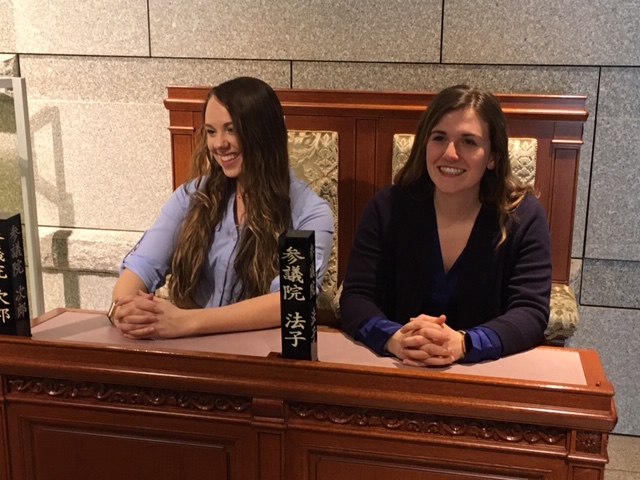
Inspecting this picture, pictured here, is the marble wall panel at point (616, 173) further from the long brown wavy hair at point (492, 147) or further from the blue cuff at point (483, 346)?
the blue cuff at point (483, 346)

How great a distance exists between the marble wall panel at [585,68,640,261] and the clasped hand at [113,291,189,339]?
6.63 ft

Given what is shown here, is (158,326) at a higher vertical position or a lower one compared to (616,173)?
lower

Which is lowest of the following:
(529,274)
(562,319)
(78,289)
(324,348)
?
(78,289)

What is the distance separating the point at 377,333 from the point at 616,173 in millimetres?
1761

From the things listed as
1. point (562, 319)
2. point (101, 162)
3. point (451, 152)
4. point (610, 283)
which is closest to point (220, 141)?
point (451, 152)

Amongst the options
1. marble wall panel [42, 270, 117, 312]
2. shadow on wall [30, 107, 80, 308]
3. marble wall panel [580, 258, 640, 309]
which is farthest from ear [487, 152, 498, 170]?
shadow on wall [30, 107, 80, 308]

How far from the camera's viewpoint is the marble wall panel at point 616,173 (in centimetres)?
290

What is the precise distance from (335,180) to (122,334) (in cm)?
141

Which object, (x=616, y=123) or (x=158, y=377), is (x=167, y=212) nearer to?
(x=158, y=377)

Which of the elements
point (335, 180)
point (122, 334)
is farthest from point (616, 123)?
point (122, 334)

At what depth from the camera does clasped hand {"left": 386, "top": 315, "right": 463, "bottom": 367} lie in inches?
61.3

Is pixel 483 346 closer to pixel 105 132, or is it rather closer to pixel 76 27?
pixel 105 132

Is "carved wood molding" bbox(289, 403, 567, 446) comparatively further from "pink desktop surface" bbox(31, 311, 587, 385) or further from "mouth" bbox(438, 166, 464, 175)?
"mouth" bbox(438, 166, 464, 175)

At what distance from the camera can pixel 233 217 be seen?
216 cm
